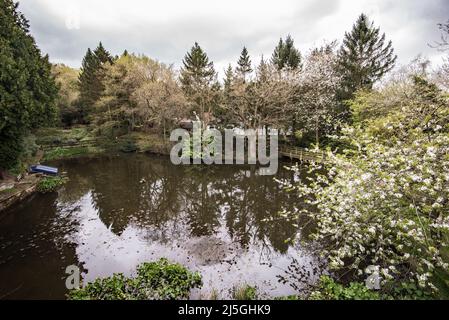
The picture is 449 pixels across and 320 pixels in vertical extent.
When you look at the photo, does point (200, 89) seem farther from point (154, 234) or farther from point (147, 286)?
point (147, 286)

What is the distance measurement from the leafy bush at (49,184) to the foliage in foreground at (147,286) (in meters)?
11.7

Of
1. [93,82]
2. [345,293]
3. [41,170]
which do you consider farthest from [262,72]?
[93,82]

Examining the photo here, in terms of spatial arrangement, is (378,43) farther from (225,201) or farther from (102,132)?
(102,132)

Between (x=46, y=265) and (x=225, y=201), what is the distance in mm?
9109

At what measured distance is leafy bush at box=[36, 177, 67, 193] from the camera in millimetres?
16191

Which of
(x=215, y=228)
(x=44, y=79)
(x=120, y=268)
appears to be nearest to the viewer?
(x=120, y=268)

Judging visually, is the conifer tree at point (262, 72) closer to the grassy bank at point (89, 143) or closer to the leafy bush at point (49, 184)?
the grassy bank at point (89, 143)

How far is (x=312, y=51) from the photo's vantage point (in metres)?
27.1

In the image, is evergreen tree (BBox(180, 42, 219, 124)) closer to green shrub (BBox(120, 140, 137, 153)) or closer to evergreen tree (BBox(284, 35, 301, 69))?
green shrub (BBox(120, 140, 137, 153))

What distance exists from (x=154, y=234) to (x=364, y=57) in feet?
84.0

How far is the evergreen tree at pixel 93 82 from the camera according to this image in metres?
36.7

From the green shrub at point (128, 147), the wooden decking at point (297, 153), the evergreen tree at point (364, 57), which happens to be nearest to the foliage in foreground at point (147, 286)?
the wooden decking at point (297, 153)

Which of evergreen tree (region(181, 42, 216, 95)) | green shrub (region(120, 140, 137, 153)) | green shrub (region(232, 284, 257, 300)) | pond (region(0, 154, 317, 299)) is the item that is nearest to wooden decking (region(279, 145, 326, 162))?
pond (region(0, 154, 317, 299))
